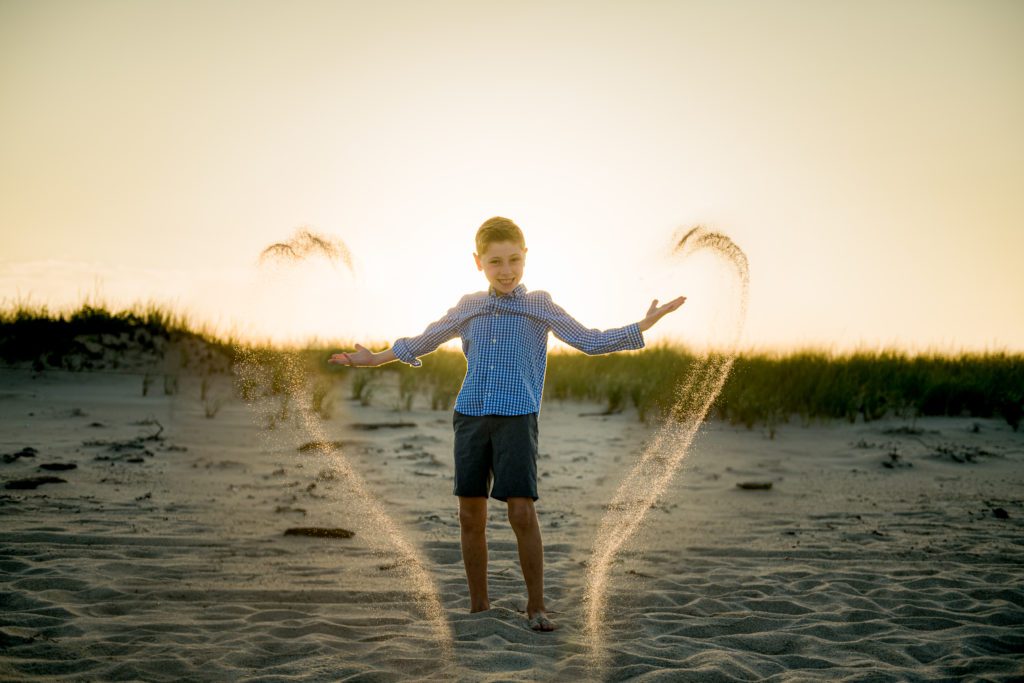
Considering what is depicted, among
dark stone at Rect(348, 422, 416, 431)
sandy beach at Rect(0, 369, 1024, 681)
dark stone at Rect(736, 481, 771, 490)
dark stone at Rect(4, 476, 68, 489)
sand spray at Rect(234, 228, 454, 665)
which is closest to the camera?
sandy beach at Rect(0, 369, 1024, 681)

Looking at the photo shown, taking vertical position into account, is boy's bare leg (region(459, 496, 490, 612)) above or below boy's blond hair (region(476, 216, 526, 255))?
below

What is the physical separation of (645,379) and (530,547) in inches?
320

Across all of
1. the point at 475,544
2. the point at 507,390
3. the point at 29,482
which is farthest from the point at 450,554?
the point at 29,482

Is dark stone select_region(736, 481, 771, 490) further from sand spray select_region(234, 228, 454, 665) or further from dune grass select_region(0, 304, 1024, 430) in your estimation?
sand spray select_region(234, 228, 454, 665)

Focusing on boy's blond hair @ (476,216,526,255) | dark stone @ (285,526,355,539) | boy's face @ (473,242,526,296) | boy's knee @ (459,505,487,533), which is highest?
boy's blond hair @ (476,216,526,255)

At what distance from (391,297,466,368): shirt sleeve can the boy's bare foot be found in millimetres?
1299

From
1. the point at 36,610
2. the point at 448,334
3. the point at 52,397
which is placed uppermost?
the point at 448,334

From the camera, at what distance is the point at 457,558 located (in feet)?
17.6

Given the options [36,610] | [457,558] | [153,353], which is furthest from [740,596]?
[153,353]

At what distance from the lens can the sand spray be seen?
4562mm

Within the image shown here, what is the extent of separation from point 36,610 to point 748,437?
26.2 ft

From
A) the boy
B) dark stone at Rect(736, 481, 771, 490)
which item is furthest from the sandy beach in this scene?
the boy

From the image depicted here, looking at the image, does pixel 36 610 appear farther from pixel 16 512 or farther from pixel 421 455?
pixel 421 455

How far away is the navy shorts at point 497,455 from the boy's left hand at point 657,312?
2.14ft
